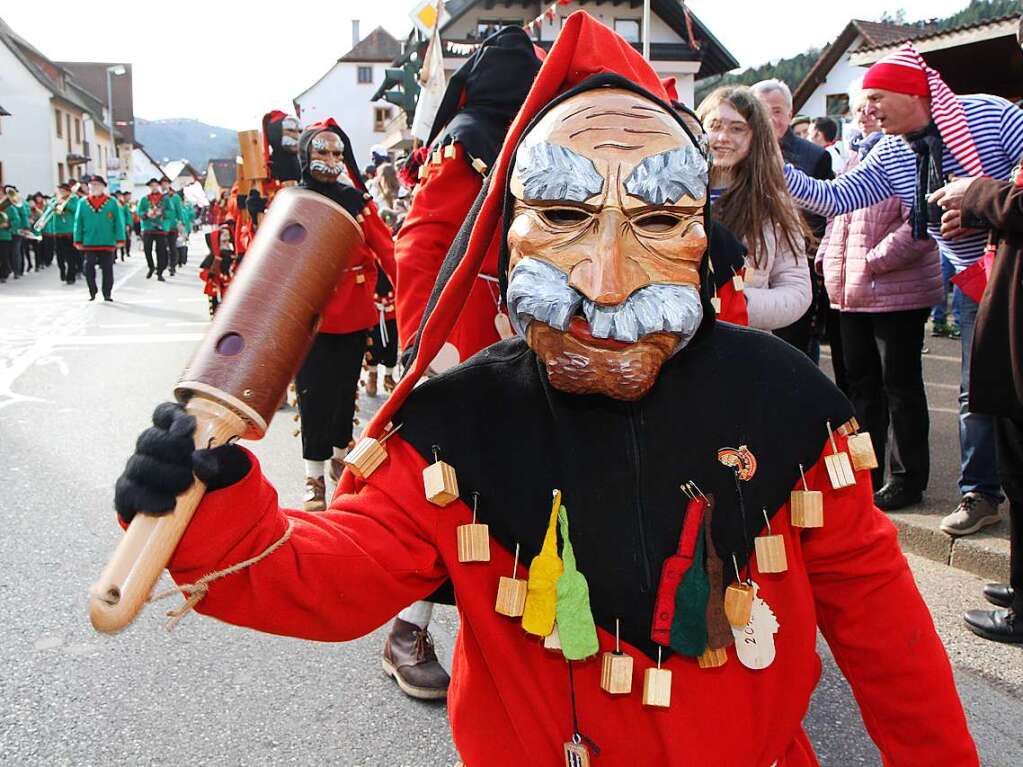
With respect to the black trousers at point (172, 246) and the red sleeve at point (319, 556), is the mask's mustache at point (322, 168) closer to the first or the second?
the red sleeve at point (319, 556)

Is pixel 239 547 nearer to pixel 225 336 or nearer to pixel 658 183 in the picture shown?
pixel 225 336

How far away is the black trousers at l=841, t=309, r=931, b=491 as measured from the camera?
4.51 m

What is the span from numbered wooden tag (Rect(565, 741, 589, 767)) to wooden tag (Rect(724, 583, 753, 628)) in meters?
0.33

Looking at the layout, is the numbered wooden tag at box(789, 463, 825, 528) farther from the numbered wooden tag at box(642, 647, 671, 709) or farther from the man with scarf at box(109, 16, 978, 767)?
the numbered wooden tag at box(642, 647, 671, 709)

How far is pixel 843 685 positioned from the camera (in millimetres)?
3328

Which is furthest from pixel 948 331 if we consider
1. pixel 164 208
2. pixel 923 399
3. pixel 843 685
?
pixel 164 208

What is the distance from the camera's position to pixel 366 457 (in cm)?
161

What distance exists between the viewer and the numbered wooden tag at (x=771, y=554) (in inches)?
63.9

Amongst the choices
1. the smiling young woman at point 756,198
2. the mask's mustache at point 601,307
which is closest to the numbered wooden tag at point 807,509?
the mask's mustache at point 601,307

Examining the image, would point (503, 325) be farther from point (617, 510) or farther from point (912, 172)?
point (912, 172)

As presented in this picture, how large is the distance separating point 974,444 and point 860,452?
2.90 metres

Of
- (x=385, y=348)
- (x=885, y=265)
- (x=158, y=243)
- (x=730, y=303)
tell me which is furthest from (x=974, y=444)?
(x=158, y=243)

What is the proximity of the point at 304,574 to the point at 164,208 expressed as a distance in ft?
69.9

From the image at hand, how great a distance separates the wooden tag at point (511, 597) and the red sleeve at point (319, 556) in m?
0.14
